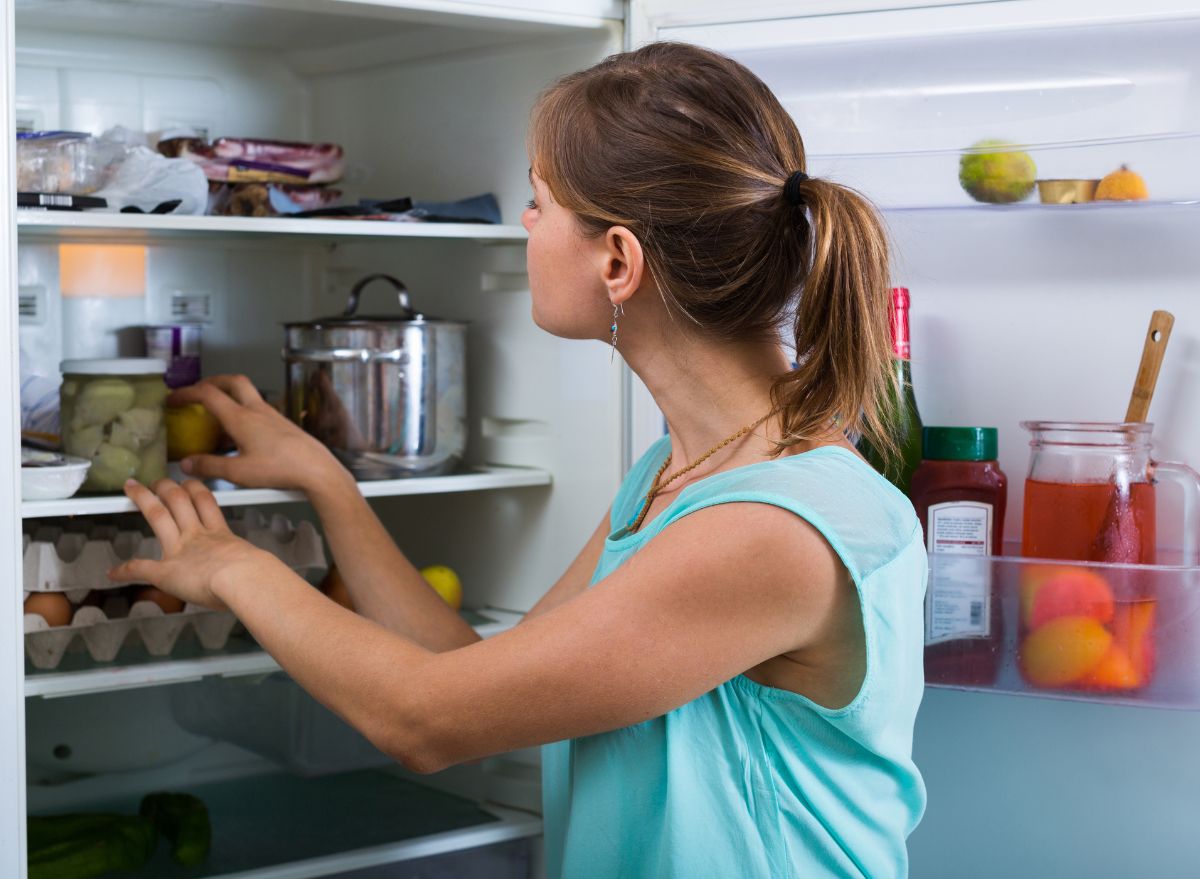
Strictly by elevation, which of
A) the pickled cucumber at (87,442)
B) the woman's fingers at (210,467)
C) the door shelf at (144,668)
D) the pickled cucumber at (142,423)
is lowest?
the door shelf at (144,668)

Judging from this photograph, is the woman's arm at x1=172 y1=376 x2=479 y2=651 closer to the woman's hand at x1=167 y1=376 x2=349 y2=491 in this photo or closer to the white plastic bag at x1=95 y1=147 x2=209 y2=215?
the woman's hand at x1=167 y1=376 x2=349 y2=491

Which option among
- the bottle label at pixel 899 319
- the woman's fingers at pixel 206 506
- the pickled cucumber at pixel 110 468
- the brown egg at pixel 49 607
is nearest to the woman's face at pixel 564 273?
the bottle label at pixel 899 319

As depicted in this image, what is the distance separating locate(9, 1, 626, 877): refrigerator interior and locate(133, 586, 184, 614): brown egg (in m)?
0.14

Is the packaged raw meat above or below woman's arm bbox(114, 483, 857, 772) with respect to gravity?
above

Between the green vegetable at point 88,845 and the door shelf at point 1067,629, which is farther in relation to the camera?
the green vegetable at point 88,845

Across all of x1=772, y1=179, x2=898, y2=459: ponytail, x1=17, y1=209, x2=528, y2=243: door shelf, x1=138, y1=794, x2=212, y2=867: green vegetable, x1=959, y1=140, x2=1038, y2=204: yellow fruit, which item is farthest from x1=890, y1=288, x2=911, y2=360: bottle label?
x1=138, y1=794, x2=212, y2=867: green vegetable

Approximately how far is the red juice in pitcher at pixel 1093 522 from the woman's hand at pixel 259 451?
706 mm

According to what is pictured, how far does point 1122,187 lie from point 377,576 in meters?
0.82

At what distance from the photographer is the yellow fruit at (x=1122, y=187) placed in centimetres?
121

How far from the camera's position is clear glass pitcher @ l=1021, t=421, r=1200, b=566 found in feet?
3.92

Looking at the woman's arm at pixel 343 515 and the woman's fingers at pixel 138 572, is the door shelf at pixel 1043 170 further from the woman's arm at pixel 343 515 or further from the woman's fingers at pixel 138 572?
the woman's fingers at pixel 138 572

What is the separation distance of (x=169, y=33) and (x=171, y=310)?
35 centimetres

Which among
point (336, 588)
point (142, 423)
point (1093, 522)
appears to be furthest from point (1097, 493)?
point (142, 423)

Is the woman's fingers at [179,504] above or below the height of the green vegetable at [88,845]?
above
